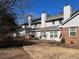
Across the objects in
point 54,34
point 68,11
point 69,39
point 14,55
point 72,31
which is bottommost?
point 14,55

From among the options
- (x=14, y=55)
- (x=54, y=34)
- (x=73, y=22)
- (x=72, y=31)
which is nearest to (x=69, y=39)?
(x=72, y=31)

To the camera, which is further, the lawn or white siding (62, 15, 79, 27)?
white siding (62, 15, 79, 27)

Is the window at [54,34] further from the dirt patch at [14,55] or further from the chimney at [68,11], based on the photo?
the dirt patch at [14,55]

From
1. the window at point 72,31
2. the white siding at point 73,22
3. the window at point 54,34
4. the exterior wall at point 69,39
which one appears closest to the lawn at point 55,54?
the exterior wall at point 69,39

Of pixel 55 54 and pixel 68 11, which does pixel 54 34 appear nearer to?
pixel 68 11

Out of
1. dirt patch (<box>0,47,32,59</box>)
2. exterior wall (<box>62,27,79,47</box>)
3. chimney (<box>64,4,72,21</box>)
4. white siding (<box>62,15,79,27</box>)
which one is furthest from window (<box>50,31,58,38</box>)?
dirt patch (<box>0,47,32,59</box>)

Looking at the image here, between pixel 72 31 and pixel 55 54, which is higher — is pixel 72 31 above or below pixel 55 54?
above

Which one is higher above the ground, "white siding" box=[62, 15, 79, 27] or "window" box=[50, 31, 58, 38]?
"white siding" box=[62, 15, 79, 27]

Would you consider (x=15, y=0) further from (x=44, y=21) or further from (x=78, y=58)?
(x=44, y=21)

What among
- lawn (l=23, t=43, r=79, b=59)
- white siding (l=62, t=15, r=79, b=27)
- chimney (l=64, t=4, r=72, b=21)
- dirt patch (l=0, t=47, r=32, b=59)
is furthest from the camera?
chimney (l=64, t=4, r=72, b=21)

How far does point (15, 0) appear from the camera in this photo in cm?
2161

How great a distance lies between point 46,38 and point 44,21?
261 inches

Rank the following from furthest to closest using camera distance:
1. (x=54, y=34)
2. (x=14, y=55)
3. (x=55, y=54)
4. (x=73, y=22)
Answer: (x=54, y=34)
(x=73, y=22)
(x=55, y=54)
(x=14, y=55)

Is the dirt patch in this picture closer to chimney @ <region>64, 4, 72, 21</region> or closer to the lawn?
the lawn
